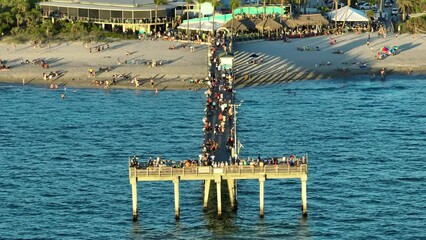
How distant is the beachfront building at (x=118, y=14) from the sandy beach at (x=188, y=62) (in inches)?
185

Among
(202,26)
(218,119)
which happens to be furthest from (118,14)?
(218,119)

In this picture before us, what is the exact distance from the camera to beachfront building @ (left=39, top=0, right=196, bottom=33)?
5236 inches

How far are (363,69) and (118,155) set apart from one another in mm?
37641

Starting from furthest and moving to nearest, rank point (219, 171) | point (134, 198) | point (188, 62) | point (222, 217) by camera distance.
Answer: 1. point (188, 62)
2. point (222, 217)
3. point (134, 198)
4. point (219, 171)

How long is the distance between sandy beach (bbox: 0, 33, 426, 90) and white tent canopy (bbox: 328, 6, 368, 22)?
8.41 metres

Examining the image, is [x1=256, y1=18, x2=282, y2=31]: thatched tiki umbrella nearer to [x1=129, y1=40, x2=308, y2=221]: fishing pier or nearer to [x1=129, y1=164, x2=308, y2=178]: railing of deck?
[x1=129, y1=40, x2=308, y2=221]: fishing pier

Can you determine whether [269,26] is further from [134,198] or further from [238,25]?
[134,198]

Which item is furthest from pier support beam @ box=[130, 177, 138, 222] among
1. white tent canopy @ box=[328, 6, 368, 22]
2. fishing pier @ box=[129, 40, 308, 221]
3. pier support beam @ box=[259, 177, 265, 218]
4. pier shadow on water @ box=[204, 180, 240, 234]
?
white tent canopy @ box=[328, 6, 368, 22]

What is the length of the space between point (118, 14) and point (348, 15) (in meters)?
23.4

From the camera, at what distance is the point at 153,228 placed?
73.2 metres

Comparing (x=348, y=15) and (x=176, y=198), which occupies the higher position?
(x=348, y=15)

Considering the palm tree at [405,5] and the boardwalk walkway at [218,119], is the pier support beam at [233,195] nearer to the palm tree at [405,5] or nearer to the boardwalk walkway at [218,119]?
the boardwalk walkway at [218,119]

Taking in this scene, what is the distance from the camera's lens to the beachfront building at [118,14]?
133 meters

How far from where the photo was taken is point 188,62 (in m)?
120
